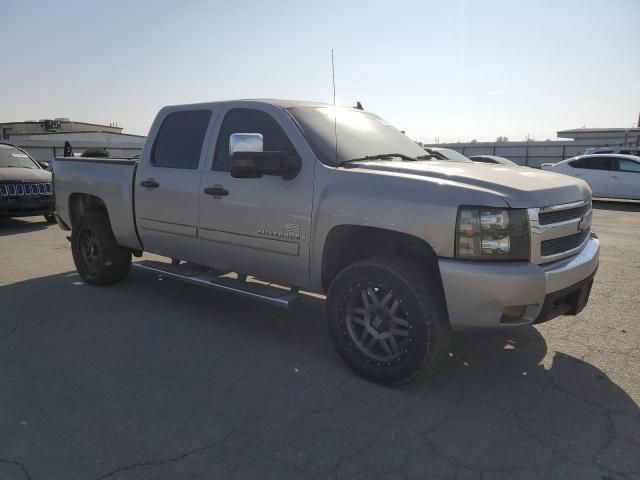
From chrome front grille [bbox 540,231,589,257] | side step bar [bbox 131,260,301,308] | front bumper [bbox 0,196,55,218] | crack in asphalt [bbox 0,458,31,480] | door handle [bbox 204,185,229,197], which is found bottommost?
crack in asphalt [bbox 0,458,31,480]

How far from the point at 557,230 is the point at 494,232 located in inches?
21.0

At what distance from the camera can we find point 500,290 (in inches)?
114

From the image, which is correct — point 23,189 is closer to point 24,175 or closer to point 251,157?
point 24,175

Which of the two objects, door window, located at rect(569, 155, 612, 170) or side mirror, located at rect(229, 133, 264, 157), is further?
door window, located at rect(569, 155, 612, 170)

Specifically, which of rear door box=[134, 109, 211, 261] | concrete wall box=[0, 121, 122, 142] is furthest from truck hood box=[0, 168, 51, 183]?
concrete wall box=[0, 121, 122, 142]

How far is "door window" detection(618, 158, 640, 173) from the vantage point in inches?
581

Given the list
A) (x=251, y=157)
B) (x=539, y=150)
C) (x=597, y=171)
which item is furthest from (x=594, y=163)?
(x=539, y=150)

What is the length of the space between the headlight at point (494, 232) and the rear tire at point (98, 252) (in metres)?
4.14

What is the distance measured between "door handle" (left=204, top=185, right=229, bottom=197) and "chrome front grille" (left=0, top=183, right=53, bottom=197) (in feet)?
24.2

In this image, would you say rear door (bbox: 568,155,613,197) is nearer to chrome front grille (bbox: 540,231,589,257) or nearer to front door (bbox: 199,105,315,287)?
chrome front grille (bbox: 540,231,589,257)

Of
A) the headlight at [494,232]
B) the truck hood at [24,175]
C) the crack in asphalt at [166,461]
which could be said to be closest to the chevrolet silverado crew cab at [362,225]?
the headlight at [494,232]

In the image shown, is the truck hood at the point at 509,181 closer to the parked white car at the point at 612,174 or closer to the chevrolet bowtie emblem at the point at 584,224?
the chevrolet bowtie emblem at the point at 584,224

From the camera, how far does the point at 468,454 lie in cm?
261

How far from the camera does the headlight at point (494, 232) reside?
294 cm
